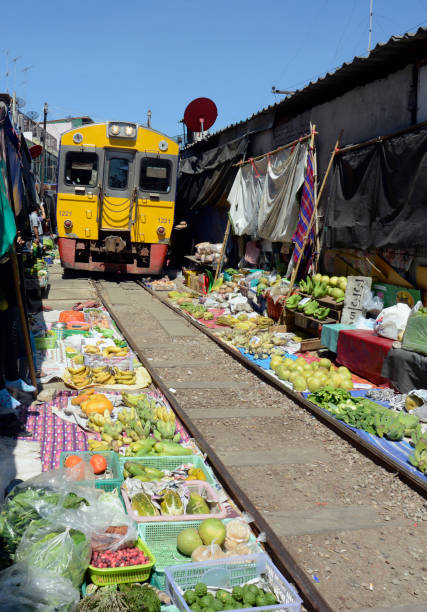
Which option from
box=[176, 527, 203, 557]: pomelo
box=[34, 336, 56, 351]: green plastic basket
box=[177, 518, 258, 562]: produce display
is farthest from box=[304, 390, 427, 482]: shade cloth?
box=[34, 336, 56, 351]: green plastic basket

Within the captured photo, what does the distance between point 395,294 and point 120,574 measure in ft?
22.5

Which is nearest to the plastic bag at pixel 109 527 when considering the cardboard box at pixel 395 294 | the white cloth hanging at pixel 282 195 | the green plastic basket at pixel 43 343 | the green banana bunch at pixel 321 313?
the green plastic basket at pixel 43 343

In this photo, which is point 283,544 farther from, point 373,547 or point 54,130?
point 54,130

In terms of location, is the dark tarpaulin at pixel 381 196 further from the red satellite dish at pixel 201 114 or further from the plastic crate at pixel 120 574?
the red satellite dish at pixel 201 114

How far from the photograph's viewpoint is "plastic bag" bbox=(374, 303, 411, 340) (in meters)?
7.90

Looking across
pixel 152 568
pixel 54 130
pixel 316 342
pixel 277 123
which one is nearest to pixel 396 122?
pixel 316 342

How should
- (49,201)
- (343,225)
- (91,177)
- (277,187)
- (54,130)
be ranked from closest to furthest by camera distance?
(343,225), (277,187), (91,177), (49,201), (54,130)

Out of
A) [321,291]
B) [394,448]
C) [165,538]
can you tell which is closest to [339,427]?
[394,448]

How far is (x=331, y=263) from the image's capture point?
1099 cm

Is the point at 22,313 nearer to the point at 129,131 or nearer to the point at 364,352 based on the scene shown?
the point at 364,352

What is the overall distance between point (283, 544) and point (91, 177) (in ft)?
43.9

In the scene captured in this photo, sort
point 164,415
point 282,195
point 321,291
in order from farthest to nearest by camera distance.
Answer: point 282,195 < point 321,291 < point 164,415

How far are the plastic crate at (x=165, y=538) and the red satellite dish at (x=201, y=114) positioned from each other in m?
17.9

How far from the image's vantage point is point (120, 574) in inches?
129
